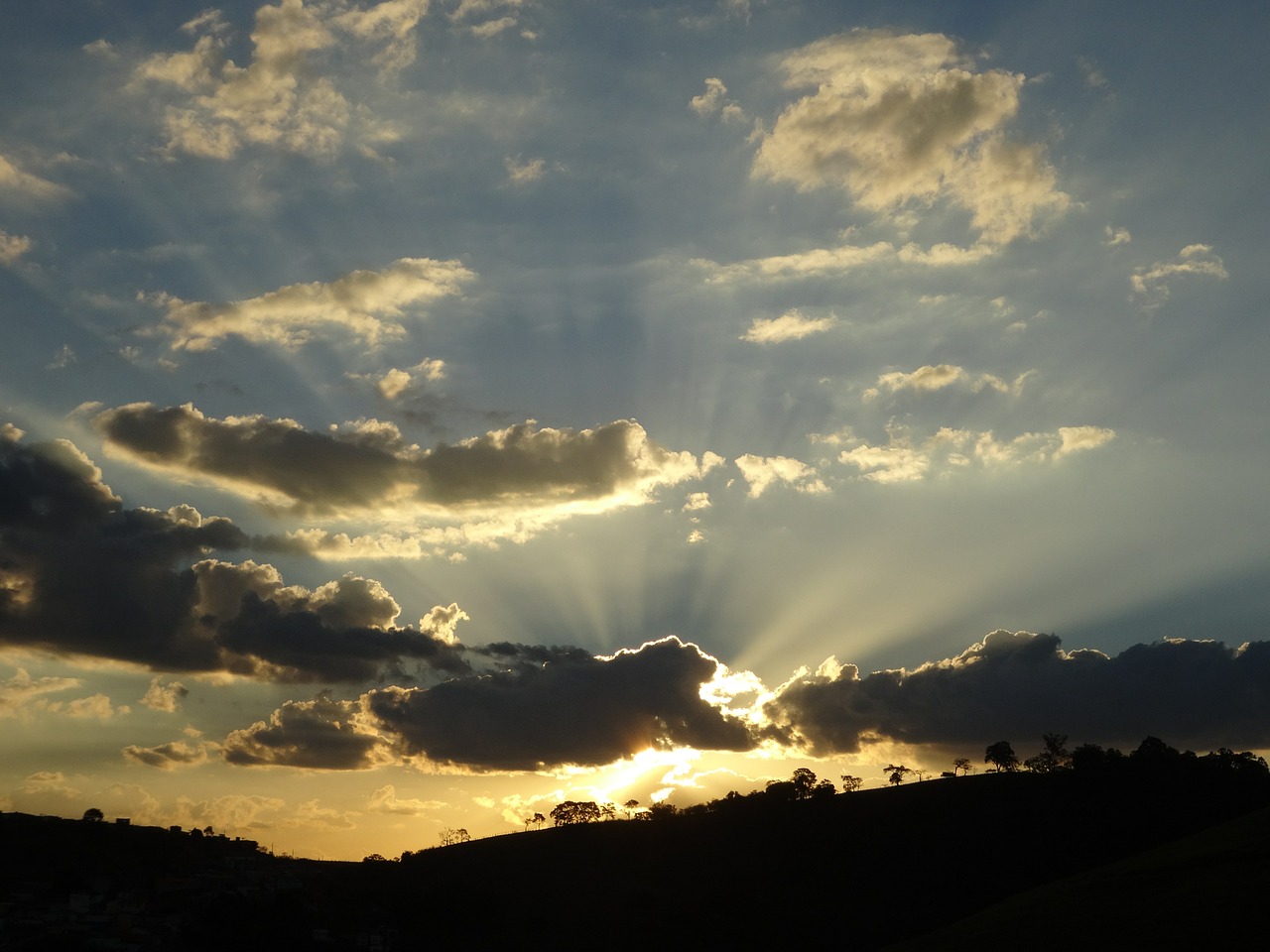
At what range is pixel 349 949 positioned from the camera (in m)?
193

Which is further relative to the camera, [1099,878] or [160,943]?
[160,943]

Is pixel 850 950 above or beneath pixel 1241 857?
beneath

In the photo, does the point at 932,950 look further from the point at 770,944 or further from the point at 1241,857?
the point at 770,944

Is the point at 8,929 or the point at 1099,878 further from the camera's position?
the point at 8,929

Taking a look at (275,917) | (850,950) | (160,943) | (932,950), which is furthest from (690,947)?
(932,950)

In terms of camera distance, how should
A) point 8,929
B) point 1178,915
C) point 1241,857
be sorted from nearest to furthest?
point 1178,915 < point 1241,857 < point 8,929

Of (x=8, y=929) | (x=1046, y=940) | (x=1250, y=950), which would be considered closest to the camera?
(x=1250, y=950)

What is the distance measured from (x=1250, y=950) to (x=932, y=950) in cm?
3241

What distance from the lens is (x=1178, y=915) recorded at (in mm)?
82875

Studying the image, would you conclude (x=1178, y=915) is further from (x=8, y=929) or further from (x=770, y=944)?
(x=8, y=929)

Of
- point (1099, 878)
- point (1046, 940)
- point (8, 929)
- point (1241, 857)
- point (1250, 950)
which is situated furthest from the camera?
point (8, 929)

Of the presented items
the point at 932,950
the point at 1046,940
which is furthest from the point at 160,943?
the point at 1046,940

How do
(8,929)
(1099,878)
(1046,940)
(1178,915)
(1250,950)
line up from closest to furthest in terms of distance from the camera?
1. (1250,950)
2. (1178,915)
3. (1046,940)
4. (1099,878)
5. (8,929)

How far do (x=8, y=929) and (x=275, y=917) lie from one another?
149 feet
